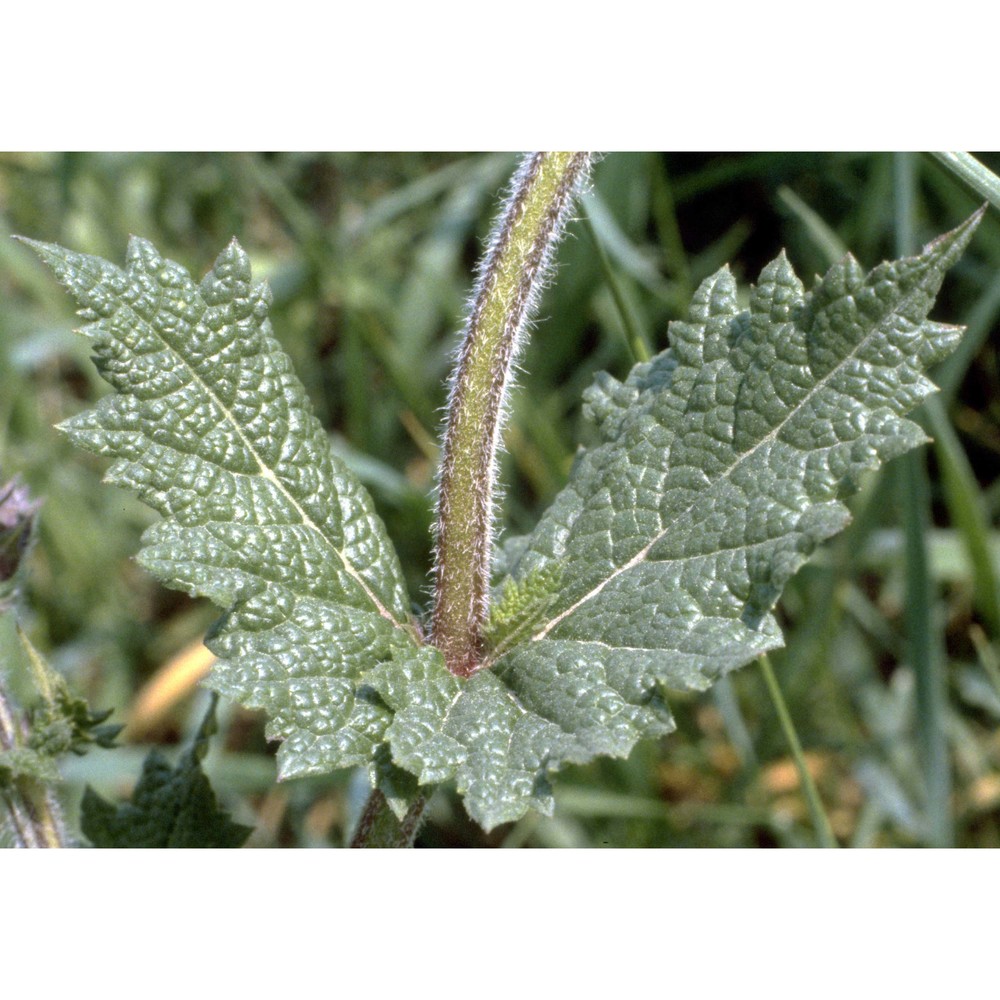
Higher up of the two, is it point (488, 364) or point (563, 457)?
point (488, 364)

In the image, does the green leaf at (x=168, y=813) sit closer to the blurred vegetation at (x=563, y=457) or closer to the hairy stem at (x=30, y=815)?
the hairy stem at (x=30, y=815)

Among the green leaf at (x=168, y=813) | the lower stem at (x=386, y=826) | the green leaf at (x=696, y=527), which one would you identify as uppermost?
the green leaf at (x=696, y=527)

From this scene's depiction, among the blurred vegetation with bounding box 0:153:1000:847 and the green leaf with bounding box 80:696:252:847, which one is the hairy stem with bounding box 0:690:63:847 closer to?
the green leaf with bounding box 80:696:252:847

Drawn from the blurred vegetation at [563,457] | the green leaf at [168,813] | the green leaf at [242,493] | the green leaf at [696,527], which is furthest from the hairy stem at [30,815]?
the blurred vegetation at [563,457]

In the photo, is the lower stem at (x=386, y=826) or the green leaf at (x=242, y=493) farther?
Answer: the lower stem at (x=386, y=826)

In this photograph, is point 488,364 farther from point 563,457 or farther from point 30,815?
point 563,457

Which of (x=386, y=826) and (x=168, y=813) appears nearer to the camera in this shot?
(x=386, y=826)

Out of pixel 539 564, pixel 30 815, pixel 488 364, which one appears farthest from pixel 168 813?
pixel 488 364
